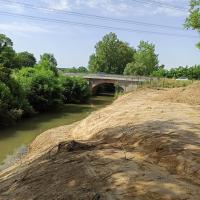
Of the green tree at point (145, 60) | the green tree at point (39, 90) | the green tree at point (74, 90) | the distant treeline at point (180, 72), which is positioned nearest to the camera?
the green tree at point (39, 90)

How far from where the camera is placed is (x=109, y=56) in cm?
10294

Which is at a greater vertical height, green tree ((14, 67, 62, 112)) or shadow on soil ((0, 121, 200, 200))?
Answer: shadow on soil ((0, 121, 200, 200))

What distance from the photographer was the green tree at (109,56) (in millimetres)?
102938

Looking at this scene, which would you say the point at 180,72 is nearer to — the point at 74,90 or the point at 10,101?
the point at 74,90

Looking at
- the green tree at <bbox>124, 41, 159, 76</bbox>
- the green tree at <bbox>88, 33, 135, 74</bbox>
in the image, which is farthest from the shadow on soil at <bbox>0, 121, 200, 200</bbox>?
the green tree at <bbox>88, 33, 135, 74</bbox>

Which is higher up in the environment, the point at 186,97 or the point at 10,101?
the point at 186,97

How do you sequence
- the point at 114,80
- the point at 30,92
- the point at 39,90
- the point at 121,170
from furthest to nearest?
1. the point at 114,80
2. the point at 39,90
3. the point at 30,92
4. the point at 121,170

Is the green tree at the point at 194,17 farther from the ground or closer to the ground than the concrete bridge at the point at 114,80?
farther from the ground

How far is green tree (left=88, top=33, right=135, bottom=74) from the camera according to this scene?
102938 millimetres

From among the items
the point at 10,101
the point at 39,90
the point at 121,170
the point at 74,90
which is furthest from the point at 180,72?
the point at 121,170

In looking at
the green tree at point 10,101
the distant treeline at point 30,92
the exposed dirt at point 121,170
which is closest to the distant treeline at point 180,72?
the distant treeline at point 30,92

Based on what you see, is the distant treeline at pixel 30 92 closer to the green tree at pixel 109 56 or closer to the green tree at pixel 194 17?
the green tree at pixel 194 17

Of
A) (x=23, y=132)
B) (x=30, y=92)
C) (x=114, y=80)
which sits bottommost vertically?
(x=23, y=132)

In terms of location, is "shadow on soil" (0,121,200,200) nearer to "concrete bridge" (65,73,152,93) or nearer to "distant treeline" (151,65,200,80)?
"concrete bridge" (65,73,152,93)
